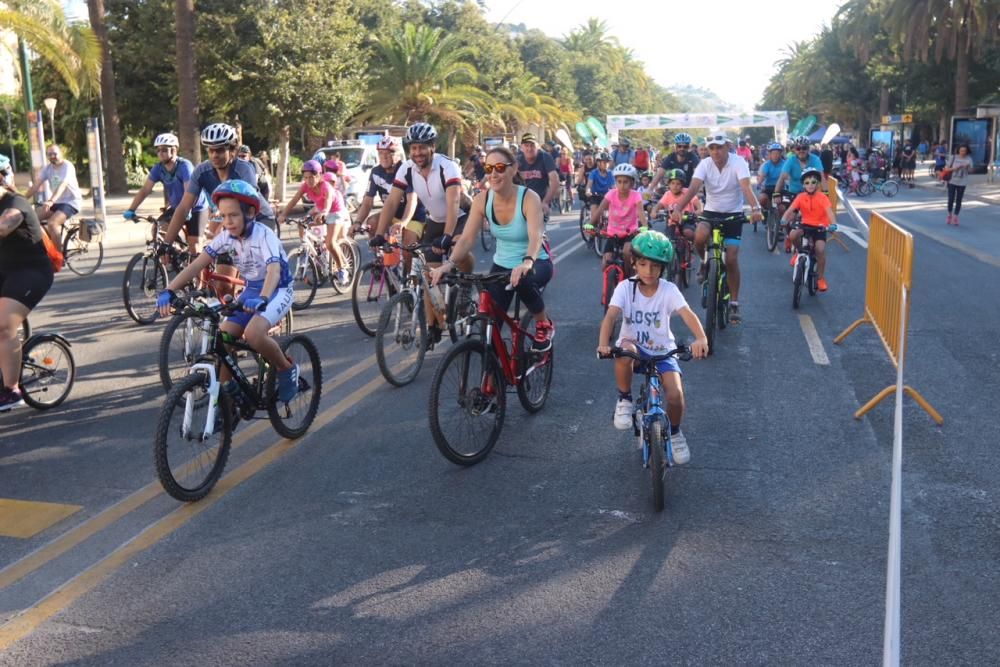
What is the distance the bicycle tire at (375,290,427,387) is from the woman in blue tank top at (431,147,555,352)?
4.33 feet

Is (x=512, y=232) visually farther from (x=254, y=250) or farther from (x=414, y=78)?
(x=414, y=78)

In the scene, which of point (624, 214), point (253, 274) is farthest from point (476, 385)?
point (624, 214)

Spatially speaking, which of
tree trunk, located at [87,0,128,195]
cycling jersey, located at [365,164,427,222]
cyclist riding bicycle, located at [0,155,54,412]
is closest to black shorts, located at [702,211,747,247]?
cycling jersey, located at [365,164,427,222]

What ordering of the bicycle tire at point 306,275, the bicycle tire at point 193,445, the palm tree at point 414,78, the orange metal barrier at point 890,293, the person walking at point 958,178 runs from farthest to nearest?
the palm tree at point 414,78
the person walking at point 958,178
the bicycle tire at point 306,275
the orange metal barrier at point 890,293
the bicycle tire at point 193,445

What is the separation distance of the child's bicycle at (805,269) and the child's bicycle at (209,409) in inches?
274

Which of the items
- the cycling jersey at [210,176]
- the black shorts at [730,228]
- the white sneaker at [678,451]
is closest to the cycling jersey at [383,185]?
the cycling jersey at [210,176]

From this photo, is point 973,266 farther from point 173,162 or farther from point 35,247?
point 35,247

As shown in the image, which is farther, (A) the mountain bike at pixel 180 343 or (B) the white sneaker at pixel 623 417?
(A) the mountain bike at pixel 180 343

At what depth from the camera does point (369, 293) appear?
10430mm

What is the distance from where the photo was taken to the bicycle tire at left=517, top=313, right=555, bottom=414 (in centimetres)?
715

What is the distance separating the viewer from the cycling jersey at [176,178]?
10867 millimetres

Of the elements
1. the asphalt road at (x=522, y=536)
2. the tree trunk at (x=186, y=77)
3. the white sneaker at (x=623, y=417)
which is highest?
the tree trunk at (x=186, y=77)

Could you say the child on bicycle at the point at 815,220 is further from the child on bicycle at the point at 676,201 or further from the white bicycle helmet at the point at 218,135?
the white bicycle helmet at the point at 218,135

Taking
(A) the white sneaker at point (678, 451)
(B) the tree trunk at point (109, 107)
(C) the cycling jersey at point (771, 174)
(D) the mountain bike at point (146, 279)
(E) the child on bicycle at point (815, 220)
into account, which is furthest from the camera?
(B) the tree trunk at point (109, 107)
